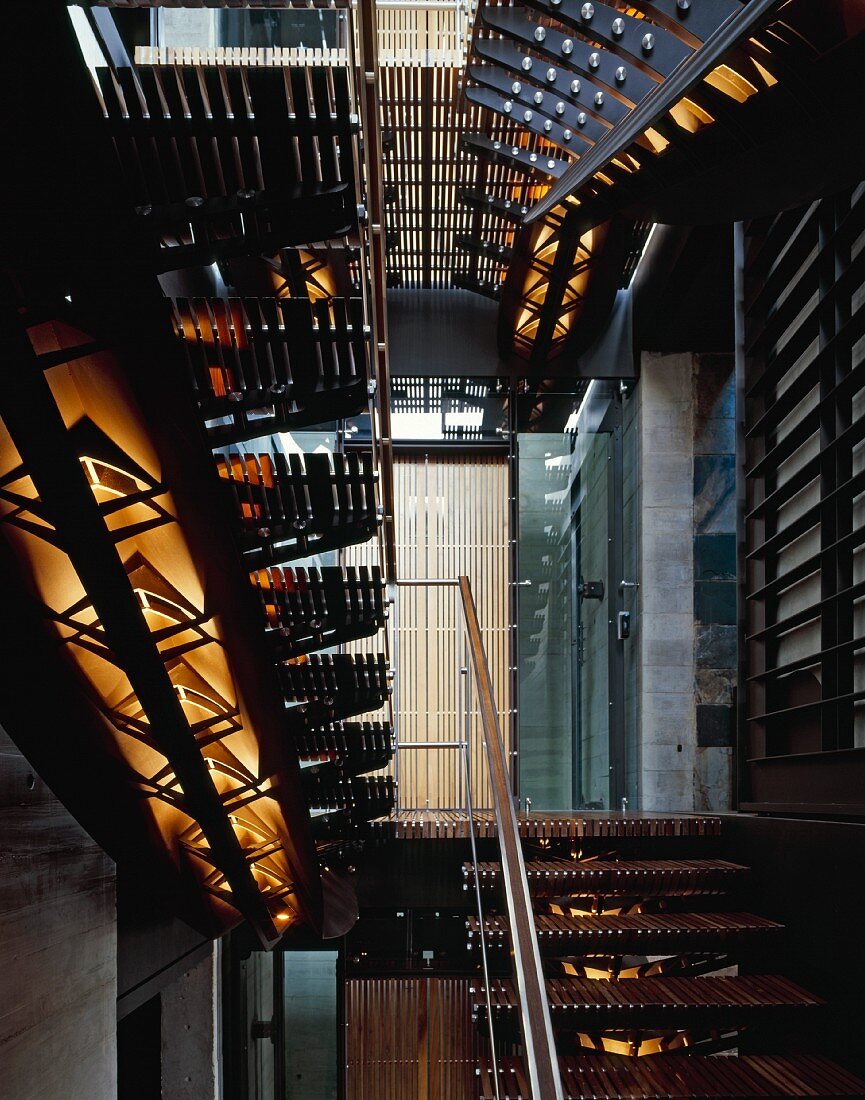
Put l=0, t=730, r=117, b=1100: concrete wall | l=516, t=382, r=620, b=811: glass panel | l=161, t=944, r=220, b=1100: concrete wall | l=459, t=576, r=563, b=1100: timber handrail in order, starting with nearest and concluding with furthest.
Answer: l=459, t=576, r=563, b=1100: timber handrail
l=0, t=730, r=117, b=1100: concrete wall
l=161, t=944, r=220, b=1100: concrete wall
l=516, t=382, r=620, b=811: glass panel

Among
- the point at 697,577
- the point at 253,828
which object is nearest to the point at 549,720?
the point at 697,577

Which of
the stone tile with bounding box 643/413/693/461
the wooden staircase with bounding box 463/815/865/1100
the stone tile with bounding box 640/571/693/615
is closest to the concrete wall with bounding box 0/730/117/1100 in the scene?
the wooden staircase with bounding box 463/815/865/1100

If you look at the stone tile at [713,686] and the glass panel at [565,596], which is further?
the glass panel at [565,596]

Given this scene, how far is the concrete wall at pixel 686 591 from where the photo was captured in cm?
721

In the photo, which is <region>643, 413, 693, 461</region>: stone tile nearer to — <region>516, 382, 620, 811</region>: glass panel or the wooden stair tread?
<region>516, 382, 620, 811</region>: glass panel

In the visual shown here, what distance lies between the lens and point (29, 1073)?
2814mm

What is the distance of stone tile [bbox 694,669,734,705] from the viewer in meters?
7.27

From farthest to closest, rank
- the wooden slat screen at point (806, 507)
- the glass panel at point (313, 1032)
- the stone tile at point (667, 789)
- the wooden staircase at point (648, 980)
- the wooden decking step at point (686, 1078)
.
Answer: the stone tile at point (667, 789)
the glass panel at point (313, 1032)
the wooden slat screen at point (806, 507)
the wooden staircase at point (648, 980)
the wooden decking step at point (686, 1078)

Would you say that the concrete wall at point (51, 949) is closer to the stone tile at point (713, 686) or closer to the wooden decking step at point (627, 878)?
the wooden decking step at point (627, 878)

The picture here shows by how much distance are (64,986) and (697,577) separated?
544cm

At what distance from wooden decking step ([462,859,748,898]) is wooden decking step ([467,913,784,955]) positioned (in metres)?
0.25

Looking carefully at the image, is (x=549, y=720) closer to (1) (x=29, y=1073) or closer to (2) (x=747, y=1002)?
(2) (x=747, y=1002)

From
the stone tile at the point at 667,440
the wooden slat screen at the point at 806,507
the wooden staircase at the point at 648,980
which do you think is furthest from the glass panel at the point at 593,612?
the wooden staircase at the point at 648,980

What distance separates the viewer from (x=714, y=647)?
730 cm
